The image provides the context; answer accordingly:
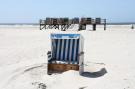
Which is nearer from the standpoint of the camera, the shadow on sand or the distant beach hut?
the shadow on sand

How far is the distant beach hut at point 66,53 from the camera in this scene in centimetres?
890

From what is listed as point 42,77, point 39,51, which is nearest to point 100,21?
point 39,51

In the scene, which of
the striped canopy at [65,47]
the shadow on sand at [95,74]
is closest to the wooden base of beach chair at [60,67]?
the striped canopy at [65,47]

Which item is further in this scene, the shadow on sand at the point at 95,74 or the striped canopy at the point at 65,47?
the striped canopy at the point at 65,47

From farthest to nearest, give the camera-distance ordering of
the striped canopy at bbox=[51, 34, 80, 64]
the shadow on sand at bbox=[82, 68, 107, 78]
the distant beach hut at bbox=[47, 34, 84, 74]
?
the striped canopy at bbox=[51, 34, 80, 64]
the distant beach hut at bbox=[47, 34, 84, 74]
the shadow on sand at bbox=[82, 68, 107, 78]

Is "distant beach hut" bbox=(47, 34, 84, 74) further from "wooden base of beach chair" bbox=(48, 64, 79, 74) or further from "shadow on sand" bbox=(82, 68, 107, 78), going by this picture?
"shadow on sand" bbox=(82, 68, 107, 78)

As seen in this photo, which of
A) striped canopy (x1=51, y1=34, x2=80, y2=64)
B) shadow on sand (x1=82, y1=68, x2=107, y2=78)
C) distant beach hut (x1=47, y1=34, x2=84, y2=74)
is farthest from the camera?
striped canopy (x1=51, y1=34, x2=80, y2=64)

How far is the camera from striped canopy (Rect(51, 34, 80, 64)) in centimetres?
923

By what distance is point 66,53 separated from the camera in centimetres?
941

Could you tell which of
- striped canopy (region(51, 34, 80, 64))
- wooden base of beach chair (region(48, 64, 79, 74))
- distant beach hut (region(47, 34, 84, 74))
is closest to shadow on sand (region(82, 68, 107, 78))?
distant beach hut (region(47, 34, 84, 74))

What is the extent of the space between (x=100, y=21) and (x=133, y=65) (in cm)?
2792

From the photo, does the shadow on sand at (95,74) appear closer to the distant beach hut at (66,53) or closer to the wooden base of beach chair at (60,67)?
the distant beach hut at (66,53)

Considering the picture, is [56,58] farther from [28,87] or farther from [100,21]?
[100,21]

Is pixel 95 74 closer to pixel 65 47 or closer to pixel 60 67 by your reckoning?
pixel 60 67
